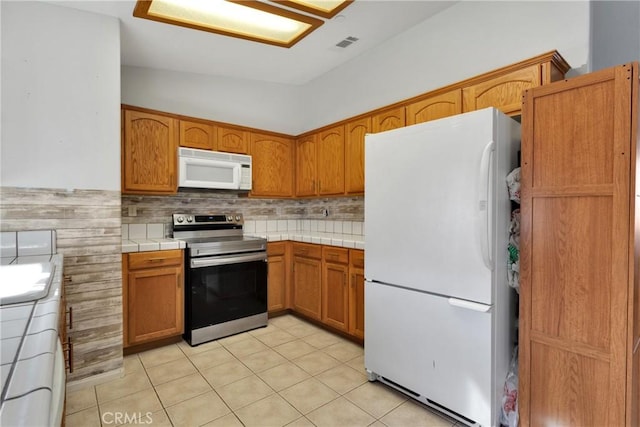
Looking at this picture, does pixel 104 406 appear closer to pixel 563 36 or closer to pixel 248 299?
pixel 248 299

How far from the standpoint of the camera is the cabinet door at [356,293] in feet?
9.21

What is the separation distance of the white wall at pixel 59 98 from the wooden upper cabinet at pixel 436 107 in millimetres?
2213

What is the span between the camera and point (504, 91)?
82.3 inches

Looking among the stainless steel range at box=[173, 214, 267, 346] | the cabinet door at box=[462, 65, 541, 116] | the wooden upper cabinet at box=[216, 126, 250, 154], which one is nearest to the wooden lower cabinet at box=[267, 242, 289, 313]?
the stainless steel range at box=[173, 214, 267, 346]

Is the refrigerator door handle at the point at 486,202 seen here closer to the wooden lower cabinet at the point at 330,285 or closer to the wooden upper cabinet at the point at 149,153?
the wooden lower cabinet at the point at 330,285

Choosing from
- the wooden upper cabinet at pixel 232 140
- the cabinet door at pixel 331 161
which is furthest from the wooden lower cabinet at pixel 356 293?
the wooden upper cabinet at pixel 232 140

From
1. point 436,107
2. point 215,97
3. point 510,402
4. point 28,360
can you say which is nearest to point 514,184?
point 436,107

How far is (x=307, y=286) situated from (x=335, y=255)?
60 cm

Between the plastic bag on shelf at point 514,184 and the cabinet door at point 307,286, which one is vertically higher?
the plastic bag on shelf at point 514,184

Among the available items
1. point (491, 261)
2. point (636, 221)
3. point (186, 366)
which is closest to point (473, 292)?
point (491, 261)

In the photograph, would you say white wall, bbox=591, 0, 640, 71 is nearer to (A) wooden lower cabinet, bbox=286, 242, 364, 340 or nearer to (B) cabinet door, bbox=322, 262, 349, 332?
(A) wooden lower cabinet, bbox=286, 242, 364, 340

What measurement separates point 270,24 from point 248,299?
2.44 metres

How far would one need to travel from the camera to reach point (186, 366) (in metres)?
2.54

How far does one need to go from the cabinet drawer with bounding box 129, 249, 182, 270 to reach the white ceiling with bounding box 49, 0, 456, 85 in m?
1.78
